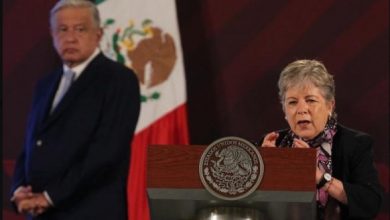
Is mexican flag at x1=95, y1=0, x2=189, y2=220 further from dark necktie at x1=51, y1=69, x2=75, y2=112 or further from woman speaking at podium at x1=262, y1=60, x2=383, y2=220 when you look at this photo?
woman speaking at podium at x1=262, y1=60, x2=383, y2=220

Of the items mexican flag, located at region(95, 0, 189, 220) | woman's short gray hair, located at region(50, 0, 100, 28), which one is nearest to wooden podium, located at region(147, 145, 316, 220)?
woman's short gray hair, located at region(50, 0, 100, 28)

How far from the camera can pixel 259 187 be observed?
2037 millimetres

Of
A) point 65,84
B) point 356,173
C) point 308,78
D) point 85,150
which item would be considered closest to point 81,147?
point 85,150

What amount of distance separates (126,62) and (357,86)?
1269 millimetres

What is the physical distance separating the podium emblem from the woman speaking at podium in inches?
22.1

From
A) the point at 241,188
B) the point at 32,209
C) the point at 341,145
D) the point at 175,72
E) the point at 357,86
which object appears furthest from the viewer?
the point at 357,86

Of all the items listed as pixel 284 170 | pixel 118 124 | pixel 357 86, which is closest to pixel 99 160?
pixel 118 124

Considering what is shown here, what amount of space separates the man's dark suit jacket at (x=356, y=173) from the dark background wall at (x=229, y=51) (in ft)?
5.20

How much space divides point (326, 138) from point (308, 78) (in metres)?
0.22

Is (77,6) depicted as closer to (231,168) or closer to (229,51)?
(229,51)

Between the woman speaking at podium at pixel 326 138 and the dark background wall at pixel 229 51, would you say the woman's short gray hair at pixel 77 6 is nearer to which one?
the woman speaking at podium at pixel 326 138

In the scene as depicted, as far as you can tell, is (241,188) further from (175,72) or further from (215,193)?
(175,72)

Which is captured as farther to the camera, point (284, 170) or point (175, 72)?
point (175, 72)

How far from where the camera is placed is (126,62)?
13.4ft
